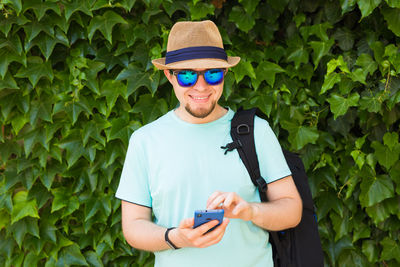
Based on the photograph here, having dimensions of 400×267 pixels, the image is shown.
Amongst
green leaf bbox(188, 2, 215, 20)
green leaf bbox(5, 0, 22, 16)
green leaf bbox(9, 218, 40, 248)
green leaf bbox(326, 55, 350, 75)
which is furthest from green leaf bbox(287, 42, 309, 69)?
green leaf bbox(9, 218, 40, 248)

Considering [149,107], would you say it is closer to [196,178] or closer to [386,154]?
[196,178]

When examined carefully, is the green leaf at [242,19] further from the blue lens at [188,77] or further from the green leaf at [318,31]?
the blue lens at [188,77]

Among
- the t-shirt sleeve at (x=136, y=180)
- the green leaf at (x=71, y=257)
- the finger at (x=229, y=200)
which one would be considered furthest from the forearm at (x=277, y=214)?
the green leaf at (x=71, y=257)

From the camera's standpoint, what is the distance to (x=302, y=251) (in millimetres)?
1651

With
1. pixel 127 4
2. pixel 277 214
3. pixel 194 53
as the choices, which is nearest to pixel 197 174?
pixel 277 214

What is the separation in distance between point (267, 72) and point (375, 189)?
2.86 feet

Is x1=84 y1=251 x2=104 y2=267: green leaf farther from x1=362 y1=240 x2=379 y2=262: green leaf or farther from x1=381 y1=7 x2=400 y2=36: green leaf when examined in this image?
x1=381 y1=7 x2=400 y2=36: green leaf

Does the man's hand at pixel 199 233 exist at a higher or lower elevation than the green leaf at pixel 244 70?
lower

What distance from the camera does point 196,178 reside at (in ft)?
5.04

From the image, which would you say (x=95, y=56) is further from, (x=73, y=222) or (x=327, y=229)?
(x=327, y=229)

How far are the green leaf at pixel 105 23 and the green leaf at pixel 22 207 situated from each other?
1.00m

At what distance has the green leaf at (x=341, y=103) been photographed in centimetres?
221

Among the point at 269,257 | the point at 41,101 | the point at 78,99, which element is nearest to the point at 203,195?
the point at 269,257

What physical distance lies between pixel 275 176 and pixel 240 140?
0.60ft
